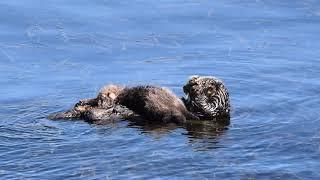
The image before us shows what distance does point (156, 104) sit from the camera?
11.2 metres

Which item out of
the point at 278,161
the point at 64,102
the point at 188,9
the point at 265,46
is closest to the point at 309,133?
the point at 278,161

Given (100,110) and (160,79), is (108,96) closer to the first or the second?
(100,110)

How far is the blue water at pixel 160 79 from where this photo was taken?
9.62 meters

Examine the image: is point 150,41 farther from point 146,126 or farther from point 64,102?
point 146,126

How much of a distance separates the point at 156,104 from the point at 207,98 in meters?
0.85

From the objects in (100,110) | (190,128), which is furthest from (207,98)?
(100,110)

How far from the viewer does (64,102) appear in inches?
492

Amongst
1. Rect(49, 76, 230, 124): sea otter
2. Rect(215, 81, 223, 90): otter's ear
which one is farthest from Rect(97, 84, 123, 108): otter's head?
Rect(215, 81, 223, 90): otter's ear

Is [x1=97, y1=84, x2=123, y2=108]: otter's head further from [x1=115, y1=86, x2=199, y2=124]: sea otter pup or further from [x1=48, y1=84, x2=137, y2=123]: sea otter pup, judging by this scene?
[x1=115, y1=86, x2=199, y2=124]: sea otter pup

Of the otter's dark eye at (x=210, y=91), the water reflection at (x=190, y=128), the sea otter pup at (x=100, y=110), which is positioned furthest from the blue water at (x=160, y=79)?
the otter's dark eye at (x=210, y=91)

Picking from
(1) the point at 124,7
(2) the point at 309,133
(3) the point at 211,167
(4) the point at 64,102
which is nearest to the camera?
(3) the point at 211,167

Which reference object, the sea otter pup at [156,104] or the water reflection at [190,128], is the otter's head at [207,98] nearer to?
the water reflection at [190,128]

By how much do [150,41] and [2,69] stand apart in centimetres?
282

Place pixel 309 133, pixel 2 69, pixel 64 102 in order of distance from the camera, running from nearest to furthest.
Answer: pixel 309 133 < pixel 64 102 < pixel 2 69
